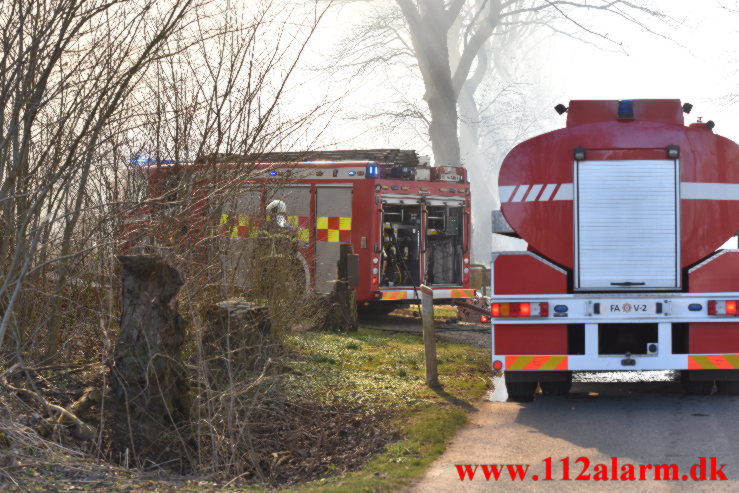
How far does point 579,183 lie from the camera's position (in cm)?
853

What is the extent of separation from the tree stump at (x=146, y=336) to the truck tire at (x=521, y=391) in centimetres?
340

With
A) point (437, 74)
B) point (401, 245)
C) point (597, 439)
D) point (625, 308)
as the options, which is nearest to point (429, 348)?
point (625, 308)

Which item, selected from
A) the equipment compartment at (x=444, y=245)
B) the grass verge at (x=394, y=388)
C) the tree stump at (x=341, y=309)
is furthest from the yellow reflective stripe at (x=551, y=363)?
the equipment compartment at (x=444, y=245)

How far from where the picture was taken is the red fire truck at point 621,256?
8320mm

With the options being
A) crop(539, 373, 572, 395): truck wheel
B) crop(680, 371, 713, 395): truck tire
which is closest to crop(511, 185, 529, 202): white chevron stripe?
crop(539, 373, 572, 395): truck wheel

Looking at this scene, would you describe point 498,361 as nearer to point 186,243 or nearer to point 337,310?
point 186,243

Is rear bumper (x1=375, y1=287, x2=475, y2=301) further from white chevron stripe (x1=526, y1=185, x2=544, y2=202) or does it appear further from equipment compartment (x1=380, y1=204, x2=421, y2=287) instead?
white chevron stripe (x1=526, y1=185, x2=544, y2=202)

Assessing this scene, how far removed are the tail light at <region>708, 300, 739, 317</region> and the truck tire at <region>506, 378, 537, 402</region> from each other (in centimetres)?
164

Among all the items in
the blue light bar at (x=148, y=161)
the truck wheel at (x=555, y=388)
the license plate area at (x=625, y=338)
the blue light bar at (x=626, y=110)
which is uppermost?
the blue light bar at (x=626, y=110)

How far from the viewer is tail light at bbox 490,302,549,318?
8.36 metres

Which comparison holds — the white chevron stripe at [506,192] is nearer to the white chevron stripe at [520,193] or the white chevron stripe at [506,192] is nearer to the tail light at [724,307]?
the white chevron stripe at [520,193]

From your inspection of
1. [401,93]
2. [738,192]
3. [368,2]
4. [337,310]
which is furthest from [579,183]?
[401,93]

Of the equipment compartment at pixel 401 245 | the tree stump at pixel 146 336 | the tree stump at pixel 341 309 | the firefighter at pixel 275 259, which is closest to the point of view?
the tree stump at pixel 146 336

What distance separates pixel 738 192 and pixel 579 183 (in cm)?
132
